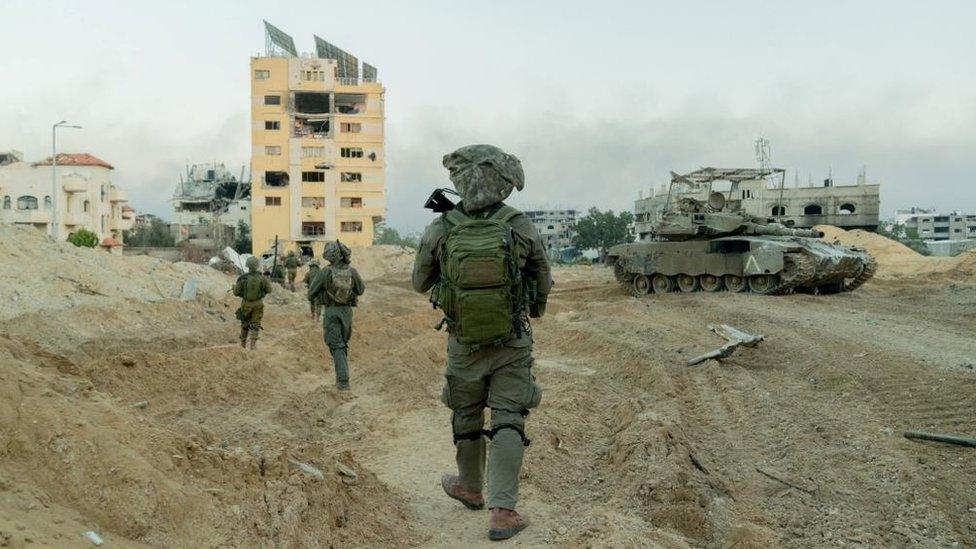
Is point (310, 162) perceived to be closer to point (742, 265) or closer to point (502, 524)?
point (742, 265)

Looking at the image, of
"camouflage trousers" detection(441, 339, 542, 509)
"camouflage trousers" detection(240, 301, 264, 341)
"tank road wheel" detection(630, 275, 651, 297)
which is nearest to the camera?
"camouflage trousers" detection(441, 339, 542, 509)

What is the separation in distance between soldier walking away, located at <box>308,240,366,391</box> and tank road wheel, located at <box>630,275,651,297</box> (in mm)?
14757

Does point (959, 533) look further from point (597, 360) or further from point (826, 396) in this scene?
point (597, 360)

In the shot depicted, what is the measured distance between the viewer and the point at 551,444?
21.2 ft

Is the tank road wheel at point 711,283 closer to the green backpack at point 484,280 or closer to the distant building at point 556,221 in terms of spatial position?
the green backpack at point 484,280

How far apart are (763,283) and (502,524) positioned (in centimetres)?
1830

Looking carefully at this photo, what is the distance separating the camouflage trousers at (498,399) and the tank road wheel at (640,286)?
1936 centimetres

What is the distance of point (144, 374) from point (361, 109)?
4659cm

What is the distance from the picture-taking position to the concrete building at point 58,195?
48.6 metres

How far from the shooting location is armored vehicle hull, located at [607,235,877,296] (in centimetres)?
2043

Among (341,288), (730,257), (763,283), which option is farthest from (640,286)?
(341,288)

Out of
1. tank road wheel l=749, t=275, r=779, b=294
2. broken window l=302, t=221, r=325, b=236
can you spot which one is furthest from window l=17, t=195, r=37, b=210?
tank road wheel l=749, t=275, r=779, b=294

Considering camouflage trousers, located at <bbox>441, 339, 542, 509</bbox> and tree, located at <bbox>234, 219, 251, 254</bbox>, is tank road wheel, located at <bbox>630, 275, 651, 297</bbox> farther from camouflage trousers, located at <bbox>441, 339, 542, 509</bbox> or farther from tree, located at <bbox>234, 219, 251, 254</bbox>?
tree, located at <bbox>234, 219, 251, 254</bbox>

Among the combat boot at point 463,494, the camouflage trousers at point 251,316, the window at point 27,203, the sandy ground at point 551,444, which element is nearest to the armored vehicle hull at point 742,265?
the sandy ground at point 551,444
